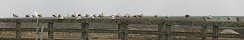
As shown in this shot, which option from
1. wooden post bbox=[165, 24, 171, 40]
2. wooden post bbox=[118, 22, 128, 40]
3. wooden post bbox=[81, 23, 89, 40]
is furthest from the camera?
wooden post bbox=[81, 23, 89, 40]

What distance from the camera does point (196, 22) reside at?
51.2 ft

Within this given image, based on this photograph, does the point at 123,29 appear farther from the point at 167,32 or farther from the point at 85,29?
the point at 167,32

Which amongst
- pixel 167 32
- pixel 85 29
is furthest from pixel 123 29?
pixel 167 32

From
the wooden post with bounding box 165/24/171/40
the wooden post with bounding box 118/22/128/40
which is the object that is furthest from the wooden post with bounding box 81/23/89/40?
the wooden post with bounding box 165/24/171/40

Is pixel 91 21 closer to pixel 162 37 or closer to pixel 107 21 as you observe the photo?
pixel 107 21

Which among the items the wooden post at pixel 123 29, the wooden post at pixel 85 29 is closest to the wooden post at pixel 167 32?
the wooden post at pixel 123 29

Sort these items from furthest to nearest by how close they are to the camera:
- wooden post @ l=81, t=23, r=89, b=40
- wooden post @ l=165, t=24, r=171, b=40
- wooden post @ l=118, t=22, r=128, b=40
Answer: wooden post @ l=81, t=23, r=89, b=40, wooden post @ l=118, t=22, r=128, b=40, wooden post @ l=165, t=24, r=171, b=40

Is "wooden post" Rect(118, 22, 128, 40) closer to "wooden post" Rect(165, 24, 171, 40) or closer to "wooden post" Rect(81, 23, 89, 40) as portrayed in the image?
"wooden post" Rect(81, 23, 89, 40)

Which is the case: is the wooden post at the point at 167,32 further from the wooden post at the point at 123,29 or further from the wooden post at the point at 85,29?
the wooden post at the point at 85,29

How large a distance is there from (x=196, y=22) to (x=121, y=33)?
2.72 meters

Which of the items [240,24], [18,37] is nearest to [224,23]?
[240,24]

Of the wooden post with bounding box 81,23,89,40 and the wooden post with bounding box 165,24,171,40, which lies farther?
the wooden post with bounding box 81,23,89,40

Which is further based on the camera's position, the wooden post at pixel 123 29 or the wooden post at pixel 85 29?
the wooden post at pixel 85 29

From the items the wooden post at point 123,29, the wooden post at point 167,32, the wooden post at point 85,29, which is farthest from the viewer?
the wooden post at point 85,29
